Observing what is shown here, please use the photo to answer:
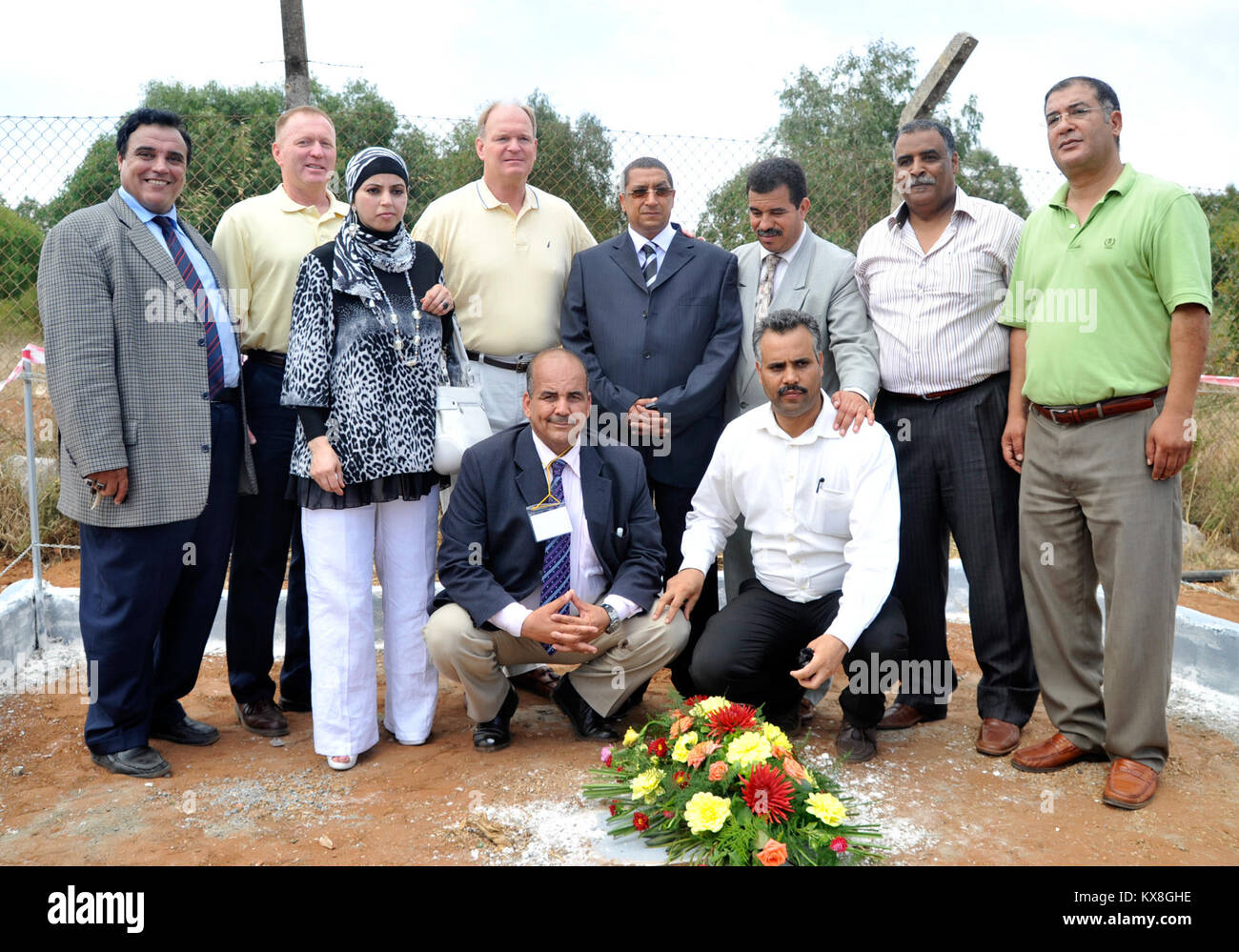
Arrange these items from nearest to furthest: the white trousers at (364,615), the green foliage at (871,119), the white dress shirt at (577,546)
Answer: the white trousers at (364,615) < the white dress shirt at (577,546) < the green foliage at (871,119)

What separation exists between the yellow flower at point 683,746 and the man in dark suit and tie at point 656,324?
1144 mm

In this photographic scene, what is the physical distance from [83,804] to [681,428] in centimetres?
265

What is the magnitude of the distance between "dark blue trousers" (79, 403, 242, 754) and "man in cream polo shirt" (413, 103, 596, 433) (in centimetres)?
105

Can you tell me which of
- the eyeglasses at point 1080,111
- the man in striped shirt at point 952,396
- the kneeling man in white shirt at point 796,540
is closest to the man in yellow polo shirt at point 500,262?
the kneeling man in white shirt at point 796,540

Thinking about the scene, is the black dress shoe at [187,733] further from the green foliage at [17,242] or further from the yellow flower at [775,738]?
the green foliage at [17,242]

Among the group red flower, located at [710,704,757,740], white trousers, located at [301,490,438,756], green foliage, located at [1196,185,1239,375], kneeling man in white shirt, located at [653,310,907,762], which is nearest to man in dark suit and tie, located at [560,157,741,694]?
kneeling man in white shirt, located at [653,310,907,762]

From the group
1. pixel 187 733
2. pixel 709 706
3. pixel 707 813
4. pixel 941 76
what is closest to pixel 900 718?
pixel 709 706

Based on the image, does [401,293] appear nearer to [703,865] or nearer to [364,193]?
[364,193]

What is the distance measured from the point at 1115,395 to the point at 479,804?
105 inches

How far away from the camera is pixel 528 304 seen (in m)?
4.43

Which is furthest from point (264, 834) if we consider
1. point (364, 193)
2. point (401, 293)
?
point (364, 193)

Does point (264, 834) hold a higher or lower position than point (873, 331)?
lower

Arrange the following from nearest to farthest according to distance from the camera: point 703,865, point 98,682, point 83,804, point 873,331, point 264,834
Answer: point 703,865, point 264,834, point 83,804, point 98,682, point 873,331

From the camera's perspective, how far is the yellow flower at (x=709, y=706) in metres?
3.51
